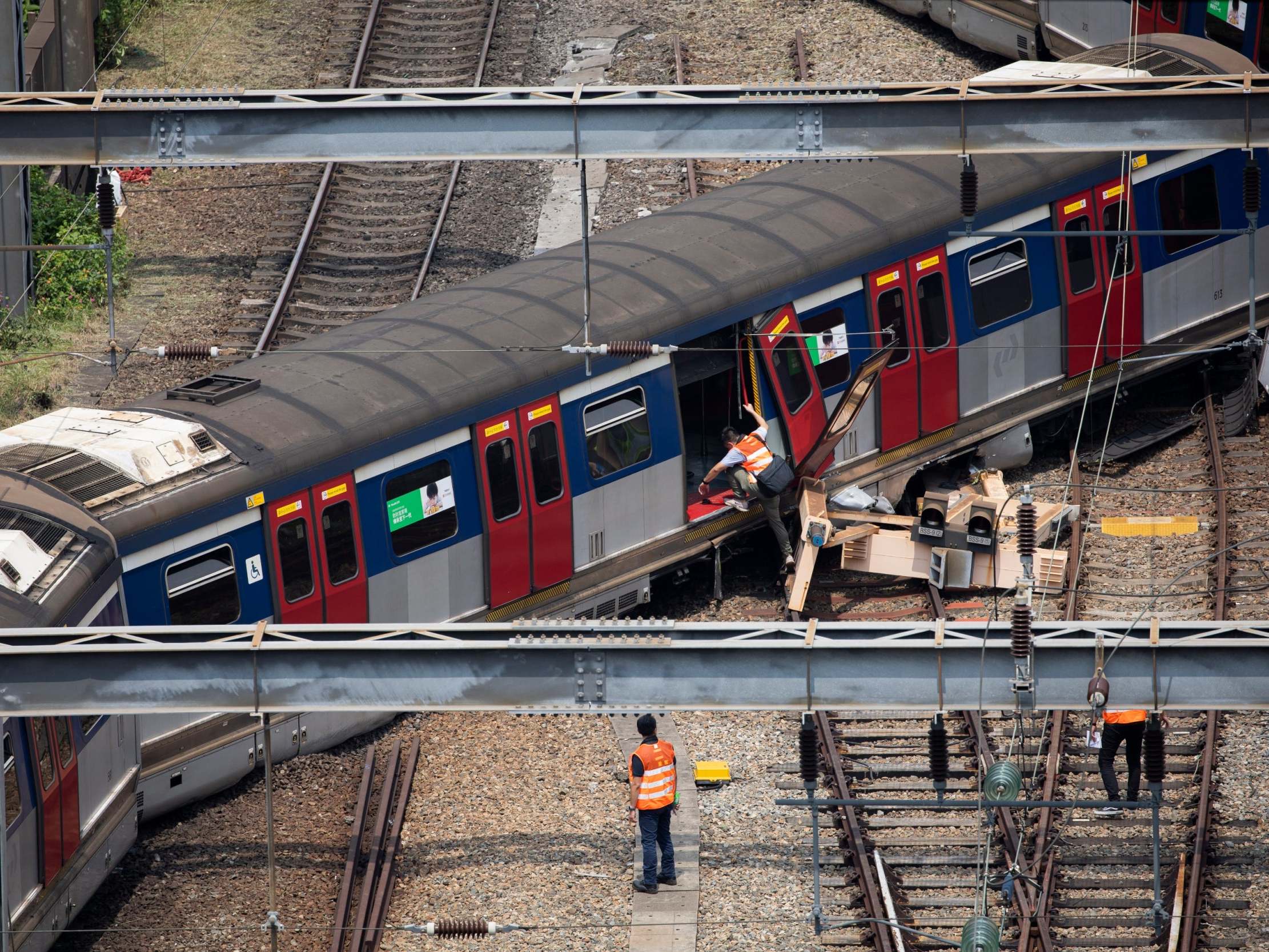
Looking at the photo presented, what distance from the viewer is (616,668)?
1162 centimetres

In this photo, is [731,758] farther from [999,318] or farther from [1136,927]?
[999,318]

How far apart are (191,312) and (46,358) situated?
1.67m

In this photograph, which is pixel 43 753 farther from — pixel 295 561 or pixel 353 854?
pixel 295 561

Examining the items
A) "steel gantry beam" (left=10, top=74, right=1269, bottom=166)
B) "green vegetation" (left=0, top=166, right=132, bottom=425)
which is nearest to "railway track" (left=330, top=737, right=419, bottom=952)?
"steel gantry beam" (left=10, top=74, right=1269, bottom=166)

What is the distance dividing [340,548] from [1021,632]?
6.43m

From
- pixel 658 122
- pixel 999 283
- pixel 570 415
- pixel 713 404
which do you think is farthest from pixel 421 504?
pixel 999 283

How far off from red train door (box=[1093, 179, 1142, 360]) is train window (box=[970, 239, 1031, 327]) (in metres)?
0.96

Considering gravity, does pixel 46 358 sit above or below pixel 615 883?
above

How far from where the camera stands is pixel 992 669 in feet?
37.7

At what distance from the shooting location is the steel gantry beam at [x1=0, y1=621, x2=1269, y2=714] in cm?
1136

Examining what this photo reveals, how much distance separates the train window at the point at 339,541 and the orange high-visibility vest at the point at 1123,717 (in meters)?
5.89

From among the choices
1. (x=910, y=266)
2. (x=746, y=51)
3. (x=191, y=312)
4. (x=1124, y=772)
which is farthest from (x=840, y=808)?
(x=746, y=51)

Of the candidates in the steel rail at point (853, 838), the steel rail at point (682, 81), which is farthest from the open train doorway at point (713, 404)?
the steel rail at point (682, 81)

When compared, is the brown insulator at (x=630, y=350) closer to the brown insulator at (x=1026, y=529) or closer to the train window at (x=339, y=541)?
the train window at (x=339, y=541)
